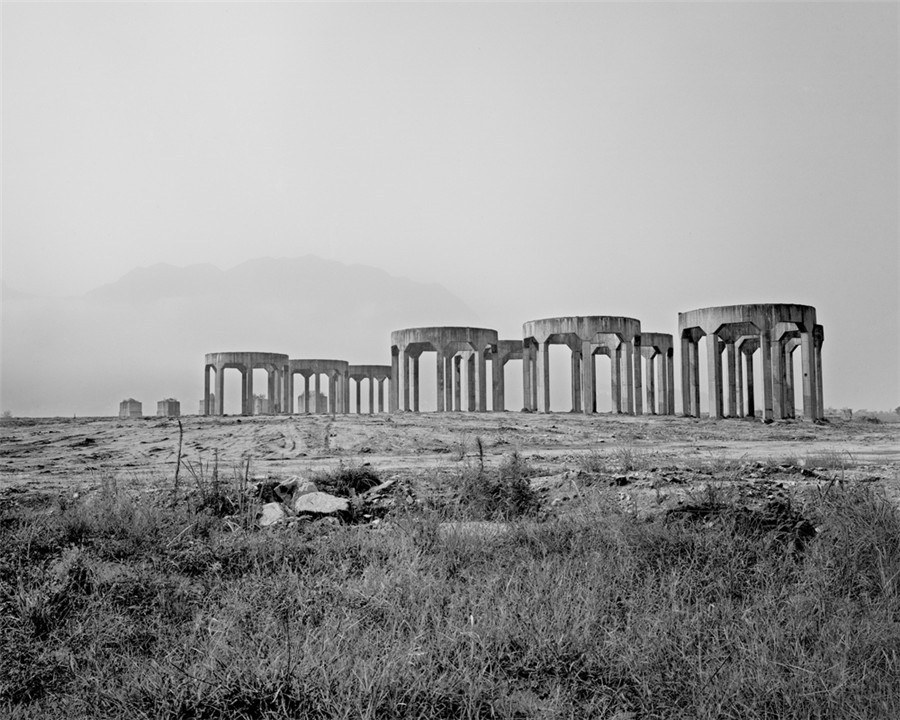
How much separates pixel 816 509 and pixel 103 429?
60.6ft

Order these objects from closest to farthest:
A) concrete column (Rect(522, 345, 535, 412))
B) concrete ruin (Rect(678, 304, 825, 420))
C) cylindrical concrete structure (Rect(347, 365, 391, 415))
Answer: concrete ruin (Rect(678, 304, 825, 420)), concrete column (Rect(522, 345, 535, 412)), cylindrical concrete structure (Rect(347, 365, 391, 415))

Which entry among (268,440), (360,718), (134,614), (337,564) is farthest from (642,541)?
(268,440)

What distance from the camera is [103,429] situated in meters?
20.2

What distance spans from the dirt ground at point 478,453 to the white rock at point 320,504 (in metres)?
0.83

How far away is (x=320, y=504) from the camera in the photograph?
25.4 ft

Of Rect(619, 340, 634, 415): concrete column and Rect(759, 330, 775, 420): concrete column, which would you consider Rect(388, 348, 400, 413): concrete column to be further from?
Rect(759, 330, 775, 420): concrete column

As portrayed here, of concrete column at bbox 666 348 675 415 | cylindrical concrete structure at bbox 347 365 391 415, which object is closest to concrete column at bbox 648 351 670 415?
concrete column at bbox 666 348 675 415

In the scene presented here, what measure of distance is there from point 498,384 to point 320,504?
2946 centimetres

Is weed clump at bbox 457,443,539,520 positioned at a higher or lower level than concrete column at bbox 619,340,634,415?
lower

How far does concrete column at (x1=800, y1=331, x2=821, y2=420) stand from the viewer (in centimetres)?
2881

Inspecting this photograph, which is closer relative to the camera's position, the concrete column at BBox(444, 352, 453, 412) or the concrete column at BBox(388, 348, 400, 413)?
the concrete column at BBox(388, 348, 400, 413)

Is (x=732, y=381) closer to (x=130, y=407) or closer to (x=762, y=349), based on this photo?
(x=762, y=349)

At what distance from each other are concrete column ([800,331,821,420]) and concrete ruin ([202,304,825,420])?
0.14 feet

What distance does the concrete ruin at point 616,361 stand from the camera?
29.3 m
